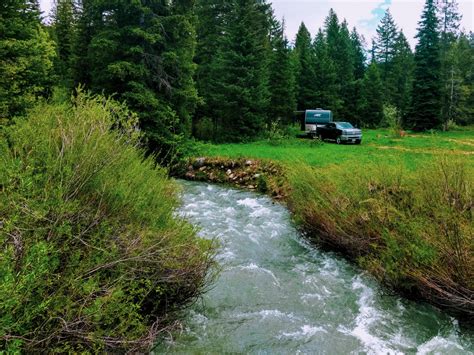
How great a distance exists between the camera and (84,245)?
374 cm

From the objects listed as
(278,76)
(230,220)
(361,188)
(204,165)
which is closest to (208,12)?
(278,76)

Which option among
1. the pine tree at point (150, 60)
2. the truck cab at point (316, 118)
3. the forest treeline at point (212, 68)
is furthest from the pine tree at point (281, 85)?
the pine tree at point (150, 60)

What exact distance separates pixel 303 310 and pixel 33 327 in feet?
12.8

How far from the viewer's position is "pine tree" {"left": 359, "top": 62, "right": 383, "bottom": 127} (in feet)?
139

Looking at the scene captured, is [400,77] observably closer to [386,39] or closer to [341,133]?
[386,39]

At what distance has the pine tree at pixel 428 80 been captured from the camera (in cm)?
3425

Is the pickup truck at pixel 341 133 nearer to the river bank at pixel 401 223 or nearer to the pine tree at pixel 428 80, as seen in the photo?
the pine tree at pixel 428 80

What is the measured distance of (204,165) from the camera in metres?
17.5

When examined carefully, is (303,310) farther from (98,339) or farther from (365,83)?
(365,83)

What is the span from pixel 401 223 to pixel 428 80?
34671 millimetres

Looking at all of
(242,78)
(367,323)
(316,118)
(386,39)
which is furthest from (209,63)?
(386,39)

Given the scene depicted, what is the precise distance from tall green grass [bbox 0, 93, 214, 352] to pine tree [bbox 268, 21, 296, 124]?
29.0m

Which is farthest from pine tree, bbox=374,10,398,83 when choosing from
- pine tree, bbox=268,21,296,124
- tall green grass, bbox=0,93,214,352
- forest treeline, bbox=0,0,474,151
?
tall green grass, bbox=0,93,214,352

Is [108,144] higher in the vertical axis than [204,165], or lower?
higher
